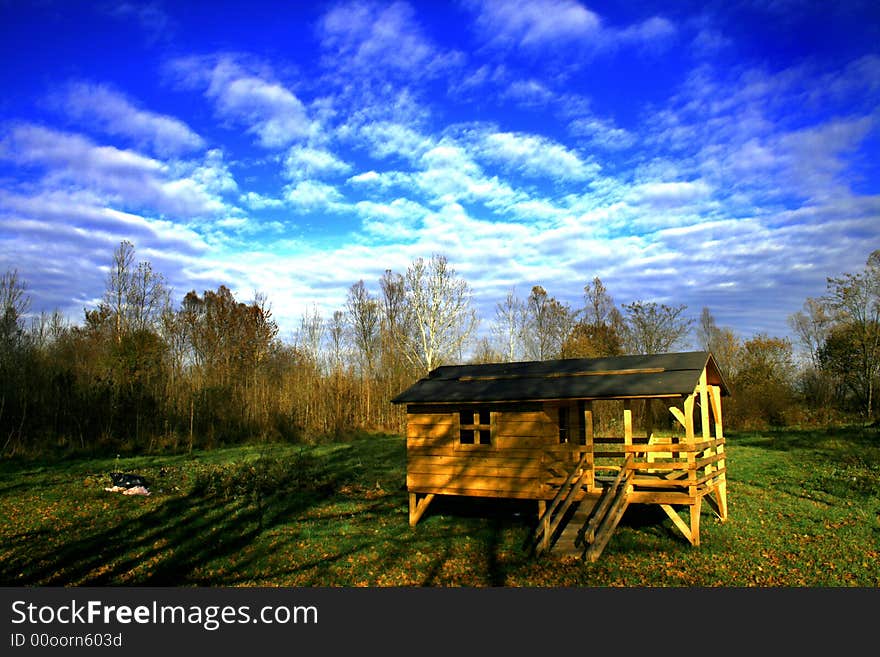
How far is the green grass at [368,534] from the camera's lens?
945 centimetres

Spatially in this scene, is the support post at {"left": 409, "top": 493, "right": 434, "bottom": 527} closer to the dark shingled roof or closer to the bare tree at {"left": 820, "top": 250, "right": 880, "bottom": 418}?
the dark shingled roof

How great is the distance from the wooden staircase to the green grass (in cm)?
36

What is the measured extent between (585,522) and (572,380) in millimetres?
2877

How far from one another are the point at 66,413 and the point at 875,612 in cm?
2649

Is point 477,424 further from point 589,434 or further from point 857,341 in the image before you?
point 857,341

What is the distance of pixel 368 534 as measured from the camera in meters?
12.3

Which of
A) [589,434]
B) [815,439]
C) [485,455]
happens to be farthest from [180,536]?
[815,439]

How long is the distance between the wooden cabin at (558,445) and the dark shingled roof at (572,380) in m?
0.02

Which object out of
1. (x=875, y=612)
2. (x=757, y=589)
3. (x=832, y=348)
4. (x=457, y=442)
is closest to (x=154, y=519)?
(x=457, y=442)

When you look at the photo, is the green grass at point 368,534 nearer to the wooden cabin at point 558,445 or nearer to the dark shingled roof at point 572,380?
the wooden cabin at point 558,445

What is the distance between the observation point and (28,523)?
41.3ft

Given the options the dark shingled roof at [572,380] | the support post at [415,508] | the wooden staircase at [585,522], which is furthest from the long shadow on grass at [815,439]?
the support post at [415,508]

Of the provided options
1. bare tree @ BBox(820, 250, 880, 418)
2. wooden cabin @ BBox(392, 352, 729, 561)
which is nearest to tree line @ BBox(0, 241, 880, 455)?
bare tree @ BBox(820, 250, 880, 418)

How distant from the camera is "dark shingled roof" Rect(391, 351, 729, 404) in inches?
416
